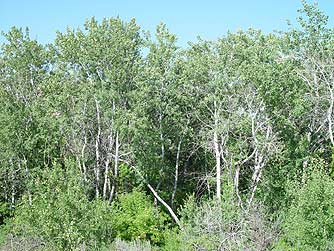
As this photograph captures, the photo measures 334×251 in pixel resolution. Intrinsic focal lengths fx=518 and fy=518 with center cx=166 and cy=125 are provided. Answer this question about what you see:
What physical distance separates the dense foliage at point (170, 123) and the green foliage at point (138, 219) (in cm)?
7

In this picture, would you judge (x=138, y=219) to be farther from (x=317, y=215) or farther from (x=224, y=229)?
(x=317, y=215)

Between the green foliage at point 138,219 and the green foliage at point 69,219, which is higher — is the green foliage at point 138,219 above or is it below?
below

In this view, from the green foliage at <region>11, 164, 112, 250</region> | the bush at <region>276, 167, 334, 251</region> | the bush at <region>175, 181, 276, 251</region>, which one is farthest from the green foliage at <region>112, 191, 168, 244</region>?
the bush at <region>276, 167, 334, 251</region>

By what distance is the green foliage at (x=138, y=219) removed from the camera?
29969mm

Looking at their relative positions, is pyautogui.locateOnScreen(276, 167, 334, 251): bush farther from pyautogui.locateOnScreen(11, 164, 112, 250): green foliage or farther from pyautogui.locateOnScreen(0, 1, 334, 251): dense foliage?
pyautogui.locateOnScreen(11, 164, 112, 250): green foliage

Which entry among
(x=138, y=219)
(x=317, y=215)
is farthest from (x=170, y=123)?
(x=317, y=215)

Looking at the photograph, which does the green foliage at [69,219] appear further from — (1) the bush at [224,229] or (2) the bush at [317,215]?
(2) the bush at [317,215]

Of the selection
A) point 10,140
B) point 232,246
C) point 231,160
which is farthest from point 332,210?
point 10,140

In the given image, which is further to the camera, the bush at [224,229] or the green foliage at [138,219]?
the green foliage at [138,219]

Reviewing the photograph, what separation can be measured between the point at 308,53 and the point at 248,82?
12.4ft

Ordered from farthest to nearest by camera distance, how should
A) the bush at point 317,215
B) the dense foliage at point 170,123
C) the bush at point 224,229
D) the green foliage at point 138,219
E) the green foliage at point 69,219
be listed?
the green foliage at point 138,219, the dense foliage at point 170,123, the bush at point 224,229, the bush at point 317,215, the green foliage at point 69,219

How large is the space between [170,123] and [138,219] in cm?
605

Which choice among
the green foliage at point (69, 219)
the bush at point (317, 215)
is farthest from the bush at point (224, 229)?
the green foliage at point (69, 219)

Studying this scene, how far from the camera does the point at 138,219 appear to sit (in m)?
30.2
